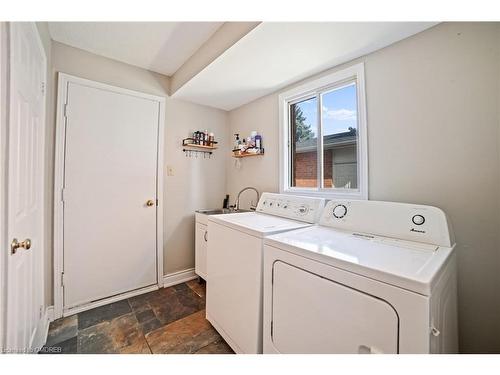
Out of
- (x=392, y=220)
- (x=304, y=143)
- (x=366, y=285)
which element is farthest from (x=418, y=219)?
(x=304, y=143)

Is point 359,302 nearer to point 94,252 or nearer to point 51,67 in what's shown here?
point 94,252

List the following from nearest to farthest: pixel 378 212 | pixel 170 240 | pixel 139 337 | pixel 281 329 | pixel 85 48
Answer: pixel 281 329 → pixel 378 212 → pixel 139 337 → pixel 85 48 → pixel 170 240

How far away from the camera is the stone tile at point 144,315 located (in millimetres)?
1801

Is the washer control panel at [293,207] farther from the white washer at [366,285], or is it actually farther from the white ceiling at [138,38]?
the white ceiling at [138,38]

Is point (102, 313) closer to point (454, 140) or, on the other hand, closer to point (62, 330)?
point (62, 330)

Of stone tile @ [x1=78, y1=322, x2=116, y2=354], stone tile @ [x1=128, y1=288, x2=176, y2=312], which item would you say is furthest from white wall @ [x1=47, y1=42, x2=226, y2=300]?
stone tile @ [x1=78, y1=322, x2=116, y2=354]

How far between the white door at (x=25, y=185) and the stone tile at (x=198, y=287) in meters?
1.27

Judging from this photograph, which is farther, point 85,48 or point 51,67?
point 85,48

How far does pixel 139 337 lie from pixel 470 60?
9.47 feet

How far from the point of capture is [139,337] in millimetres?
1588

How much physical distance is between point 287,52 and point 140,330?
252 cm

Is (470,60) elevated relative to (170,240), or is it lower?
elevated
